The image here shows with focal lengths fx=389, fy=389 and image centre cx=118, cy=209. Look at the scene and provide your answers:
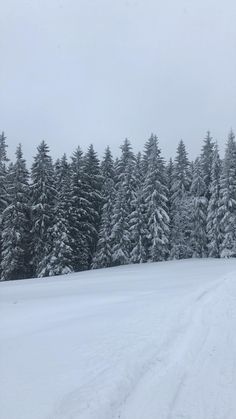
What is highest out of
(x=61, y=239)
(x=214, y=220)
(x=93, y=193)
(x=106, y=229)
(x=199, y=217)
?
(x=93, y=193)

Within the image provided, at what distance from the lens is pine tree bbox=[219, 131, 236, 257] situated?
4188cm

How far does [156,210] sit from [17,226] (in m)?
14.7

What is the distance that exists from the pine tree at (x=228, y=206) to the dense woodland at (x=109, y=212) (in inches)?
4.2

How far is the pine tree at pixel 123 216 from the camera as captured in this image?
135 feet

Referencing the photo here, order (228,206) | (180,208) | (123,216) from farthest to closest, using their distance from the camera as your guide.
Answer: (180,208), (228,206), (123,216)

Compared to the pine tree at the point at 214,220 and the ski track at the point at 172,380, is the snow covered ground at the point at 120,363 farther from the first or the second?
the pine tree at the point at 214,220

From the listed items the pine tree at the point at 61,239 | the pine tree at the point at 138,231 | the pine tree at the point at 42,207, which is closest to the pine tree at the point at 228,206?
the pine tree at the point at 138,231

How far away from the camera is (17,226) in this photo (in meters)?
38.4

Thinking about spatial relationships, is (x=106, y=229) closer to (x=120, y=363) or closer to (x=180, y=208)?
(x=180, y=208)

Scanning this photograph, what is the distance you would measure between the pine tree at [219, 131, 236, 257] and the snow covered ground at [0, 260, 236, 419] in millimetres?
31770

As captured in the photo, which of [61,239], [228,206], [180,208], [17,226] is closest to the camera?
[61,239]

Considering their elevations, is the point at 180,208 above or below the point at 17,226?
above

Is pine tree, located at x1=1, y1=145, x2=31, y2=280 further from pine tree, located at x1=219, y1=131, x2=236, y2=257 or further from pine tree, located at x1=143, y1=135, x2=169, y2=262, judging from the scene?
pine tree, located at x1=219, y1=131, x2=236, y2=257

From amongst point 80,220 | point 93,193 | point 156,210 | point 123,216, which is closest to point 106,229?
point 123,216
